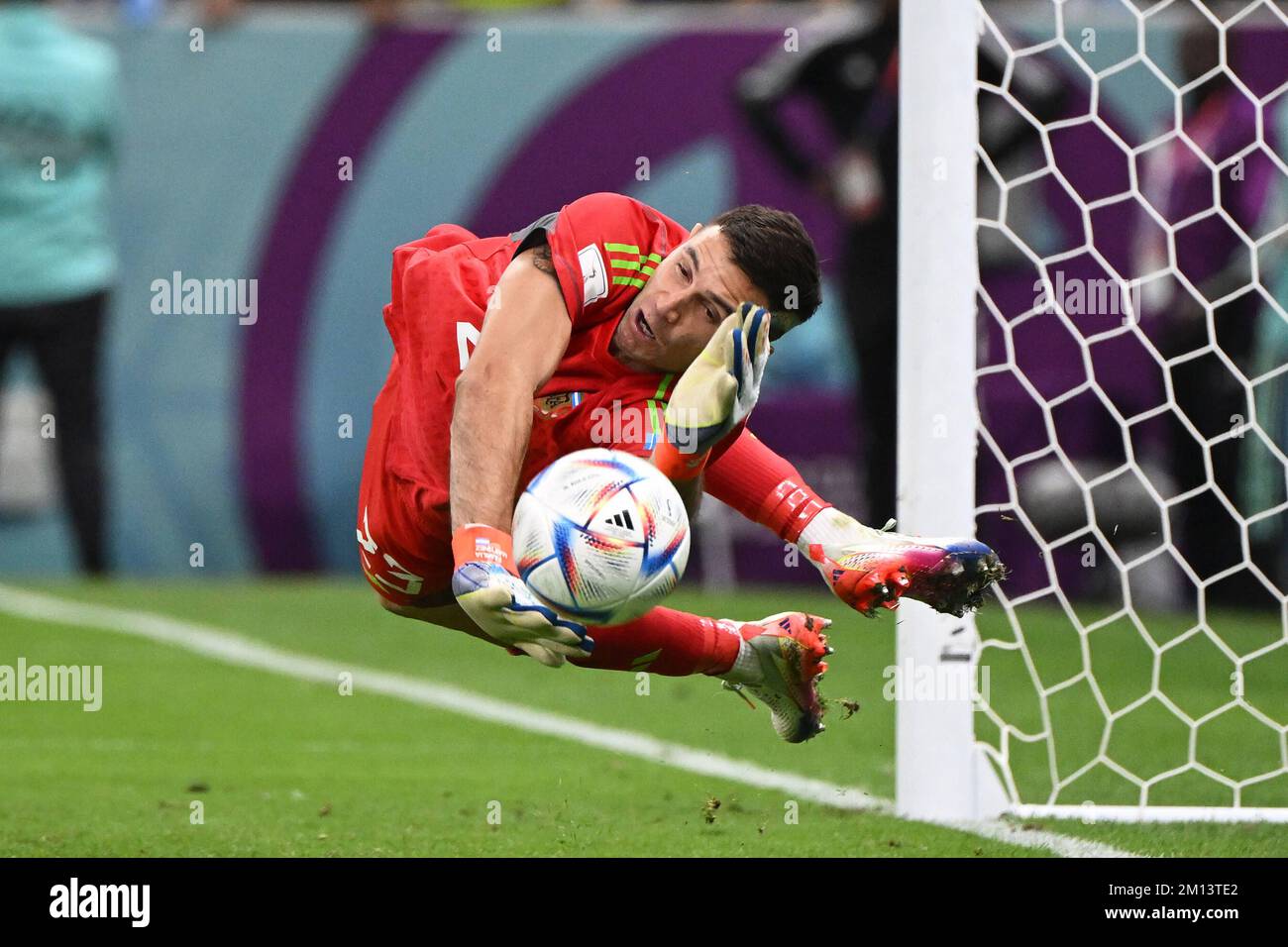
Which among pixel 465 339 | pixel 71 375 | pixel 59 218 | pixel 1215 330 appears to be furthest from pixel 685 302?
pixel 59 218

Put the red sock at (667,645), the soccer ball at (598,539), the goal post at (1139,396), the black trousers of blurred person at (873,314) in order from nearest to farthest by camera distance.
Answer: the soccer ball at (598,539) < the red sock at (667,645) < the goal post at (1139,396) < the black trousers of blurred person at (873,314)

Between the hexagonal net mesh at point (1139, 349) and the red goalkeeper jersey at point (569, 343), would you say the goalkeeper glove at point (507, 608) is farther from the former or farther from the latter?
the hexagonal net mesh at point (1139, 349)

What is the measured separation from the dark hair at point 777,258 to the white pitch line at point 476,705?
1430 millimetres

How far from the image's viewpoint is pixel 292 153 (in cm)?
991

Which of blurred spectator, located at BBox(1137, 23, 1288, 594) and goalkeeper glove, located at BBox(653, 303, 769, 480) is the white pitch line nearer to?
goalkeeper glove, located at BBox(653, 303, 769, 480)

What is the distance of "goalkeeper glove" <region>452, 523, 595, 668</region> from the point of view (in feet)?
11.9

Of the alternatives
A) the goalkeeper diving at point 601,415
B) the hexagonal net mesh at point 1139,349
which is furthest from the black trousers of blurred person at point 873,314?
the goalkeeper diving at point 601,415

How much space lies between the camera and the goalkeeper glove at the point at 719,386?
12.9ft

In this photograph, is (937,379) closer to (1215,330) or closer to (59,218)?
(1215,330)

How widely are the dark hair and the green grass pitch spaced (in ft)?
4.18

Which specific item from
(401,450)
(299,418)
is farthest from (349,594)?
(401,450)

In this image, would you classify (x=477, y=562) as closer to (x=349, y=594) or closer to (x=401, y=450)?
(x=401, y=450)

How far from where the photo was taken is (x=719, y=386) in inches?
155

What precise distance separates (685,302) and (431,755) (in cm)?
242
